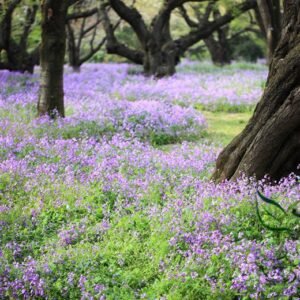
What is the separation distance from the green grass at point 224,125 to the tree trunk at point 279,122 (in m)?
3.88

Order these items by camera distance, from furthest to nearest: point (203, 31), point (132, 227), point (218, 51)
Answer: point (218, 51)
point (203, 31)
point (132, 227)

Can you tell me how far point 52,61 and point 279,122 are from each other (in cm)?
573

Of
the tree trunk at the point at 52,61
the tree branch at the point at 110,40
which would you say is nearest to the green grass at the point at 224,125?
the tree trunk at the point at 52,61

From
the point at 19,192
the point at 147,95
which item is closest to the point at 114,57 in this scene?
the point at 147,95

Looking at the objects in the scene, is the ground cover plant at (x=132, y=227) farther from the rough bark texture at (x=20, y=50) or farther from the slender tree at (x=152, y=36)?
the slender tree at (x=152, y=36)

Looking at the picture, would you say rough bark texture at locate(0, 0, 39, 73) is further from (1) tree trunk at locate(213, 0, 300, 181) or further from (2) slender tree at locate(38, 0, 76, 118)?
(1) tree trunk at locate(213, 0, 300, 181)

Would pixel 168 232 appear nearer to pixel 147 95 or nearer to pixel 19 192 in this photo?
pixel 19 192

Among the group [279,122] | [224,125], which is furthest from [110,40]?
[279,122]

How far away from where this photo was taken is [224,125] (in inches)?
516

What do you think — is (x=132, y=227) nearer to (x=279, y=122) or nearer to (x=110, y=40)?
(x=279, y=122)

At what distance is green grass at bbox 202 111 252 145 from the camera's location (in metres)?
11.0

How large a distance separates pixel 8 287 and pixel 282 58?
361cm

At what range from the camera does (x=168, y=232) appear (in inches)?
193

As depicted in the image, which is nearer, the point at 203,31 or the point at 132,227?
the point at 132,227
